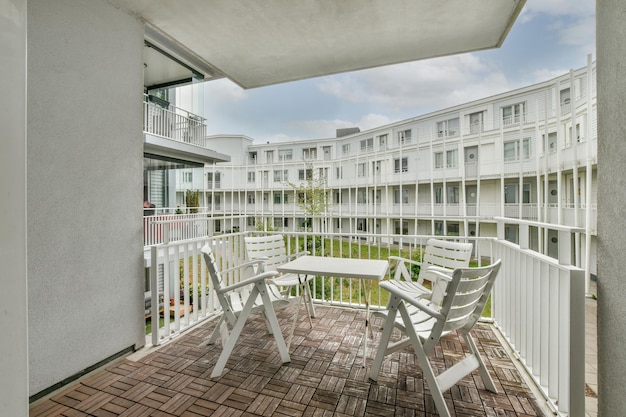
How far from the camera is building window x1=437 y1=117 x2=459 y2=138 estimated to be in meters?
13.2

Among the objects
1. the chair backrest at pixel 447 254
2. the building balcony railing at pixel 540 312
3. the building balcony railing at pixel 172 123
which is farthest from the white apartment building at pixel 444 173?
the building balcony railing at pixel 540 312

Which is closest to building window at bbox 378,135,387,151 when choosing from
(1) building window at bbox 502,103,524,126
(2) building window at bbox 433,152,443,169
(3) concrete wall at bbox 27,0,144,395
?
(2) building window at bbox 433,152,443,169

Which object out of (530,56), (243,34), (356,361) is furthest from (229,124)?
(356,361)

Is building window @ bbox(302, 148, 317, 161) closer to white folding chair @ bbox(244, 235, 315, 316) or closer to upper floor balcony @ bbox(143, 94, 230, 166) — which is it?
upper floor balcony @ bbox(143, 94, 230, 166)

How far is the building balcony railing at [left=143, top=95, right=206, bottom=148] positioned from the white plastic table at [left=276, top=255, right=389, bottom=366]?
5.76 metres

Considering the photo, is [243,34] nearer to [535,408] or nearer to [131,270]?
[131,270]

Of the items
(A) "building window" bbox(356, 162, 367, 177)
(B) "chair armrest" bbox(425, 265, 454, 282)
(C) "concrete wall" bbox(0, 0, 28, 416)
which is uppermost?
(A) "building window" bbox(356, 162, 367, 177)

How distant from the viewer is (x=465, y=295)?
1850 mm

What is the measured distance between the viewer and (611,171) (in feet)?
4.41

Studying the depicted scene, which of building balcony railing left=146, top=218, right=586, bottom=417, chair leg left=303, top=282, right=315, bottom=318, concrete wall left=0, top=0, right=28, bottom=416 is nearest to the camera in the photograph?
concrete wall left=0, top=0, right=28, bottom=416

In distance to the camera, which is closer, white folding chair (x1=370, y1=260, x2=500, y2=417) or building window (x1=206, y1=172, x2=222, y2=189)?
white folding chair (x1=370, y1=260, x2=500, y2=417)

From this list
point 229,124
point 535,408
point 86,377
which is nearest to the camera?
point 535,408

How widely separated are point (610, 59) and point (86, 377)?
389 centimetres

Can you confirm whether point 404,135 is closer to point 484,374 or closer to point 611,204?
point 484,374
